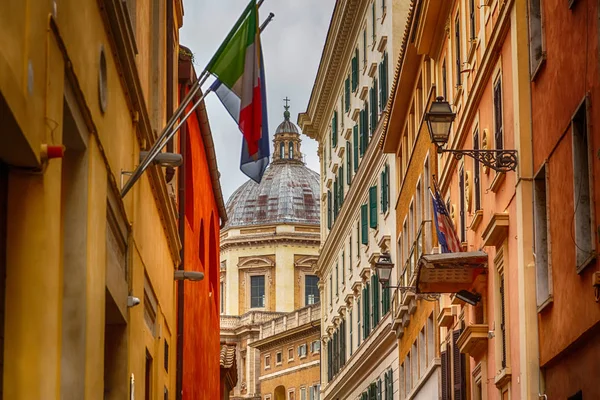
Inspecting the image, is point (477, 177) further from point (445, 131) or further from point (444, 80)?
point (444, 80)

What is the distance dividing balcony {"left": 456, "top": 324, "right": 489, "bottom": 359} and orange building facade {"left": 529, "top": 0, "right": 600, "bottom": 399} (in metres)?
4.39

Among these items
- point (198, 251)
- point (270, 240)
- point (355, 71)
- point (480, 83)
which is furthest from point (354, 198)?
point (270, 240)

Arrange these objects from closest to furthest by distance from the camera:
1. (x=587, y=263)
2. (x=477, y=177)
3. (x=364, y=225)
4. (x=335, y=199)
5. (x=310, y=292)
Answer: (x=587, y=263)
(x=477, y=177)
(x=364, y=225)
(x=335, y=199)
(x=310, y=292)

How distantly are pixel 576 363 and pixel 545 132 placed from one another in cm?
313

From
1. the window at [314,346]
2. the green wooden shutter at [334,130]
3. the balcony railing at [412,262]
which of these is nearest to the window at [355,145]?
the green wooden shutter at [334,130]

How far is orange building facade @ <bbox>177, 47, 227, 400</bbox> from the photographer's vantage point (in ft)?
88.4

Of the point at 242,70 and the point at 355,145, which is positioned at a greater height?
the point at 355,145

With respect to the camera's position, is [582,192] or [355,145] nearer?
[582,192]

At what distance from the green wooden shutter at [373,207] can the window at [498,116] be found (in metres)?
24.6

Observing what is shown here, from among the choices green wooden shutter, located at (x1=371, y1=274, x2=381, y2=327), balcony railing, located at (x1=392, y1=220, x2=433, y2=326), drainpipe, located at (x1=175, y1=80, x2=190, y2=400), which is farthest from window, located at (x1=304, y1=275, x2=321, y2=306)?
drainpipe, located at (x1=175, y1=80, x2=190, y2=400)

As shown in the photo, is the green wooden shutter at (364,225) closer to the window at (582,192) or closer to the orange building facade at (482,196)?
the orange building facade at (482,196)

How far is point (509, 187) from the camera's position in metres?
20.2

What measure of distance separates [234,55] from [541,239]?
5662mm

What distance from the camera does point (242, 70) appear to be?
14.3m
